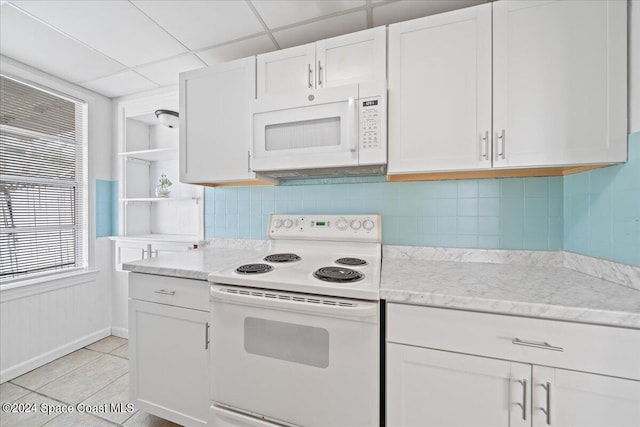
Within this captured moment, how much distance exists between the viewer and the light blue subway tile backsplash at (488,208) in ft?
3.65

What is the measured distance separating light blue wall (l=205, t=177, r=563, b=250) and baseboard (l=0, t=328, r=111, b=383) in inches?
76.2

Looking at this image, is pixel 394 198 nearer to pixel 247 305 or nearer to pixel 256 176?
pixel 256 176

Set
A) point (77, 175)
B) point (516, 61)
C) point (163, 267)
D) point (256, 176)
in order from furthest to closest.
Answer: point (77, 175) < point (256, 176) < point (163, 267) < point (516, 61)

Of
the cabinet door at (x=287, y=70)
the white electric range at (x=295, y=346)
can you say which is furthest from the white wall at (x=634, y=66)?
the cabinet door at (x=287, y=70)

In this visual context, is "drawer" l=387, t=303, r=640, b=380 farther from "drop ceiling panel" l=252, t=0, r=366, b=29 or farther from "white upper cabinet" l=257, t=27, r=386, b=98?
"drop ceiling panel" l=252, t=0, r=366, b=29

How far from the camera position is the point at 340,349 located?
1.08 meters

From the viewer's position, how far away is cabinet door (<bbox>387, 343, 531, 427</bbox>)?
0.92 m

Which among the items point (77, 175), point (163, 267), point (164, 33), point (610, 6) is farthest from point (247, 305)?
point (77, 175)

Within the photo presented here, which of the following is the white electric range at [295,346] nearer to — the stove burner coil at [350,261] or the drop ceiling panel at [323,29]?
the stove burner coil at [350,261]

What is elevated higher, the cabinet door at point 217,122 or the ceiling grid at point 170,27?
the ceiling grid at point 170,27

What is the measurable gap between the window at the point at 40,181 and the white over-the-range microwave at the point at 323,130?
203cm

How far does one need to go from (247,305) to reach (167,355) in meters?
0.66

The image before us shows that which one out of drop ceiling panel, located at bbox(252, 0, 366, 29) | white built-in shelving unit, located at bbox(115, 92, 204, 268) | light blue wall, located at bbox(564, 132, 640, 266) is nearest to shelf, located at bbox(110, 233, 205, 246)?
white built-in shelving unit, located at bbox(115, 92, 204, 268)

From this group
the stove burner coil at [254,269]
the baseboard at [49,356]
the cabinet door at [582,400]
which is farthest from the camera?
the baseboard at [49,356]
